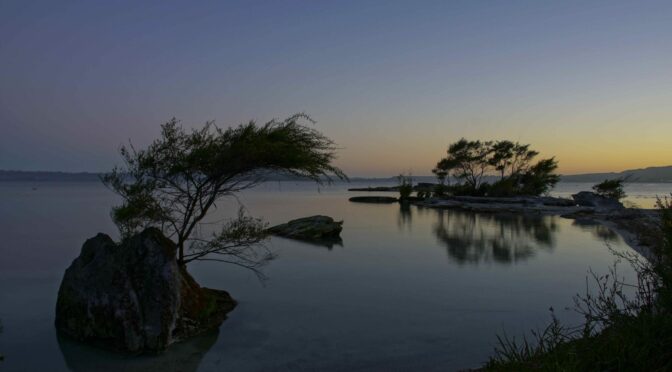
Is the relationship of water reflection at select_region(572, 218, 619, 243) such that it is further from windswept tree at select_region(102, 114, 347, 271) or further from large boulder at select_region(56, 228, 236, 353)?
large boulder at select_region(56, 228, 236, 353)

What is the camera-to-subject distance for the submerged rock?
743 inches

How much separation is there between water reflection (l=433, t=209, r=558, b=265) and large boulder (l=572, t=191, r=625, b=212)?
6.66 metres

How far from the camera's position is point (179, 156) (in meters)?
9.03

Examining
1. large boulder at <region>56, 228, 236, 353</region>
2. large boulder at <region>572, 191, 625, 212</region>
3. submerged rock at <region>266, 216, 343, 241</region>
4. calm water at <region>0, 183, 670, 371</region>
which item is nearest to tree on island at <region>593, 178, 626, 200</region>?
large boulder at <region>572, 191, 625, 212</region>

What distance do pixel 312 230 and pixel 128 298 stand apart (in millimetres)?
12499

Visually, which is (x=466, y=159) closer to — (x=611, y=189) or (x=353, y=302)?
(x=611, y=189)

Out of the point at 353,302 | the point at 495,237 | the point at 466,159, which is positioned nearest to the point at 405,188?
the point at 466,159

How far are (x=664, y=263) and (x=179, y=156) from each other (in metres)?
8.03

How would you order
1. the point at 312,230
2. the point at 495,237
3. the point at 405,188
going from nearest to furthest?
1. the point at 495,237
2. the point at 312,230
3. the point at 405,188

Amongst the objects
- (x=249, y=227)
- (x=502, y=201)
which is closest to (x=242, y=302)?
(x=249, y=227)

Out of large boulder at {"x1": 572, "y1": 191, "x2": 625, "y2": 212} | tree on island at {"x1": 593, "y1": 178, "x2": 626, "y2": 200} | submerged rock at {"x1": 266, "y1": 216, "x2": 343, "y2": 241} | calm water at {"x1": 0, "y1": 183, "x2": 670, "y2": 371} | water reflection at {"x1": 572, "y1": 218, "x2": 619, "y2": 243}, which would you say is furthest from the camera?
tree on island at {"x1": 593, "y1": 178, "x2": 626, "y2": 200}

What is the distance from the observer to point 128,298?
264 inches

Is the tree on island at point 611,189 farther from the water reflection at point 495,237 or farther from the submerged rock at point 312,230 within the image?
the submerged rock at point 312,230

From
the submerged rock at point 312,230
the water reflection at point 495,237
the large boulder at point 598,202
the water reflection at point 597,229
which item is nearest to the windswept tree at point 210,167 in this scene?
the water reflection at point 495,237
